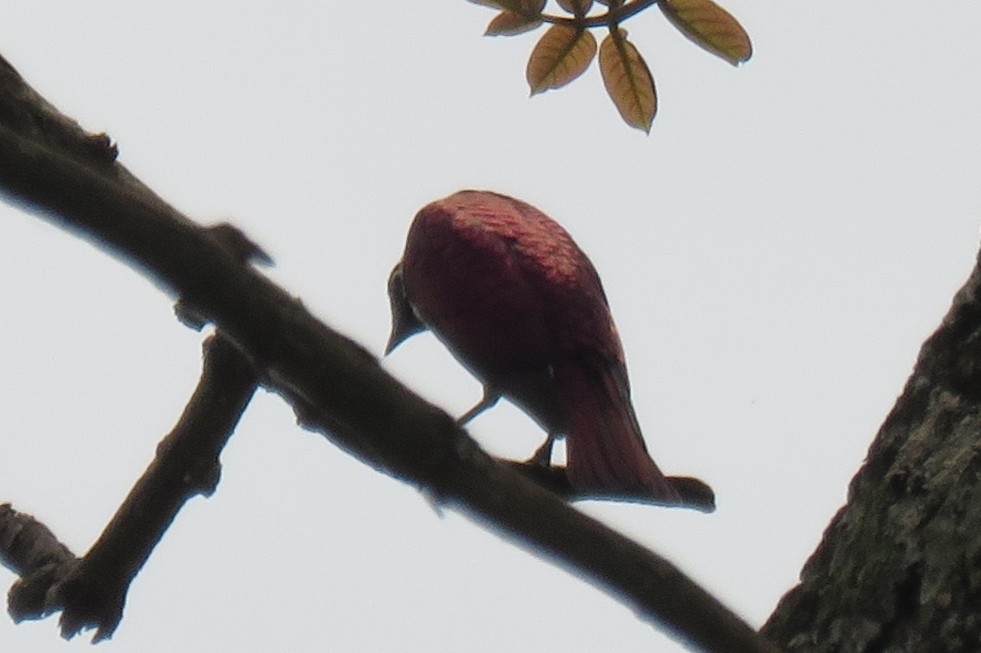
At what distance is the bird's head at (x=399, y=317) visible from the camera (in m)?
4.68

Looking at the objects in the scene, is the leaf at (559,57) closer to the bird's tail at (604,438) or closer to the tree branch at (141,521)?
the tree branch at (141,521)

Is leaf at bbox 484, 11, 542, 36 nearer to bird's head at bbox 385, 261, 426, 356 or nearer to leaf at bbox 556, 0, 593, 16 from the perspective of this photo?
leaf at bbox 556, 0, 593, 16

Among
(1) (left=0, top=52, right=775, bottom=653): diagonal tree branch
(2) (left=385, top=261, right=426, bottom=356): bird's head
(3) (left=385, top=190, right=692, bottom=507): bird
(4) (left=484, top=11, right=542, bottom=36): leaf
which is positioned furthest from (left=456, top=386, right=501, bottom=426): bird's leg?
(1) (left=0, top=52, right=775, bottom=653): diagonal tree branch

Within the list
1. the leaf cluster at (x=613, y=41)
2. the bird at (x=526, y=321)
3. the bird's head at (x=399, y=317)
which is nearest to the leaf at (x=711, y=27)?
the leaf cluster at (x=613, y=41)

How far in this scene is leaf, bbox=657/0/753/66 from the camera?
94.0 inches

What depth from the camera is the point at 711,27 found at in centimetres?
244

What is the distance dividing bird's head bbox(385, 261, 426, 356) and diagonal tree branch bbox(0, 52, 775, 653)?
2.74 meters

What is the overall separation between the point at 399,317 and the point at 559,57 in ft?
7.36

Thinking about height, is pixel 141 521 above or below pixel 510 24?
below

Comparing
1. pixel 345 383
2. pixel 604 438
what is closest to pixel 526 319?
pixel 604 438

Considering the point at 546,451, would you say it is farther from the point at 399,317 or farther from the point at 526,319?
the point at 399,317

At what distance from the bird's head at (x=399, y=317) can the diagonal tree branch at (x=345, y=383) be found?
2.74 metres

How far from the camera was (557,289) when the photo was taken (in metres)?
3.73

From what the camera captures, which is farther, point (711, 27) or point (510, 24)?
point (510, 24)
